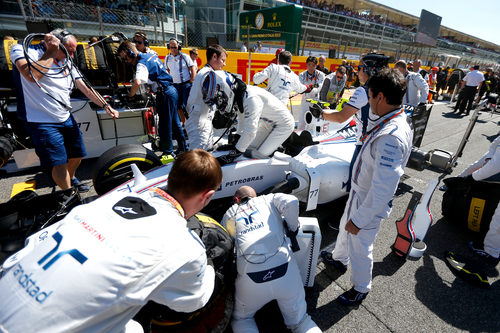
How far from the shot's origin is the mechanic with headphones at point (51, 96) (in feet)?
8.43

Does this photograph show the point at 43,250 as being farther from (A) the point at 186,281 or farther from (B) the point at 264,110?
(B) the point at 264,110

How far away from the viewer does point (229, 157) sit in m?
2.67

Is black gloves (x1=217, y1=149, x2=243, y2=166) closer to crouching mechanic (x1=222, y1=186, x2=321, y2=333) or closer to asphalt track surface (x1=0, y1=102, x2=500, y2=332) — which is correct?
crouching mechanic (x1=222, y1=186, x2=321, y2=333)

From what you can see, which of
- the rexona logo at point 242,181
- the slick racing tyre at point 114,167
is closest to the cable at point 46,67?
the slick racing tyre at point 114,167

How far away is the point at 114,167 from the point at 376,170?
2426 millimetres

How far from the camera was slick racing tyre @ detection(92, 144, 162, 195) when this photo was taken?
2654 millimetres

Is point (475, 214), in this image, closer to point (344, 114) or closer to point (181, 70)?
point (344, 114)

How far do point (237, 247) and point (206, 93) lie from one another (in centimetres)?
173

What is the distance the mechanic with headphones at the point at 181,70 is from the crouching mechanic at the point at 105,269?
4.72m

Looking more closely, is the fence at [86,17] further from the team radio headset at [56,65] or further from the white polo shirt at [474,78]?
the white polo shirt at [474,78]

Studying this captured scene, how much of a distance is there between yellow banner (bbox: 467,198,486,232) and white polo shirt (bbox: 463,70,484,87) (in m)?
8.57

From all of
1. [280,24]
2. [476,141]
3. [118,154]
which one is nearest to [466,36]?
[280,24]

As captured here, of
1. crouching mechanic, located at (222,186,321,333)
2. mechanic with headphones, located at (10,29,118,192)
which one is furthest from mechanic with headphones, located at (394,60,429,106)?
mechanic with headphones, located at (10,29,118,192)

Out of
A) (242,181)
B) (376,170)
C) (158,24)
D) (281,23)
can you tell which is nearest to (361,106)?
(376,170)
